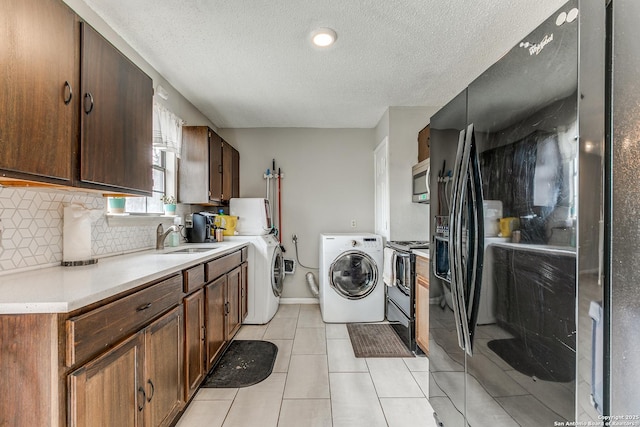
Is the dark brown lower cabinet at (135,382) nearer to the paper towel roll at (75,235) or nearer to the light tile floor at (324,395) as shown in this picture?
the light tile floor at (324,395)

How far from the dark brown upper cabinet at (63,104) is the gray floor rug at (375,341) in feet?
7.21

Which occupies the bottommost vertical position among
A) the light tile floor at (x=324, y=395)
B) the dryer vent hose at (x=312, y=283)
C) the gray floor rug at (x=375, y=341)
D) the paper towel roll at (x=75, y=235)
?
the gray floor rug at (x=375, y=341)

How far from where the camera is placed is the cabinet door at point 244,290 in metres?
3.04

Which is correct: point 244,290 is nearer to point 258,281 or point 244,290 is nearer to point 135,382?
point 258,281

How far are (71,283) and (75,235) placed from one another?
587 millimetres

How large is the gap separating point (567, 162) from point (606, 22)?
1.12ft

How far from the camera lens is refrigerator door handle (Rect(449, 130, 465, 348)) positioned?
1320 millimetres

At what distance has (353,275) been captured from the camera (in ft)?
11.5

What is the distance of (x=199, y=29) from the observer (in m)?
2.03

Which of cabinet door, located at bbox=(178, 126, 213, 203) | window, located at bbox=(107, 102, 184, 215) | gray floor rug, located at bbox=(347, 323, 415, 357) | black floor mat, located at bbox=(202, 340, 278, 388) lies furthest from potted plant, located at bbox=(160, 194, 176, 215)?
gray floor rug, located at bbox=(347, 323, 415, 357)

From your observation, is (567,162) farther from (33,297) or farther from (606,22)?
(33,297)

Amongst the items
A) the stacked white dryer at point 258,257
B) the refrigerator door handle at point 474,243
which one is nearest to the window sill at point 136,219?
the stacked white dryer at point 258,257

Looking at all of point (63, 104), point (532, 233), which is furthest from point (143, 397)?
point (532, 233)

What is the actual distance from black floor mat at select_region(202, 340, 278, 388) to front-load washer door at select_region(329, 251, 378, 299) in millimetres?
1011
